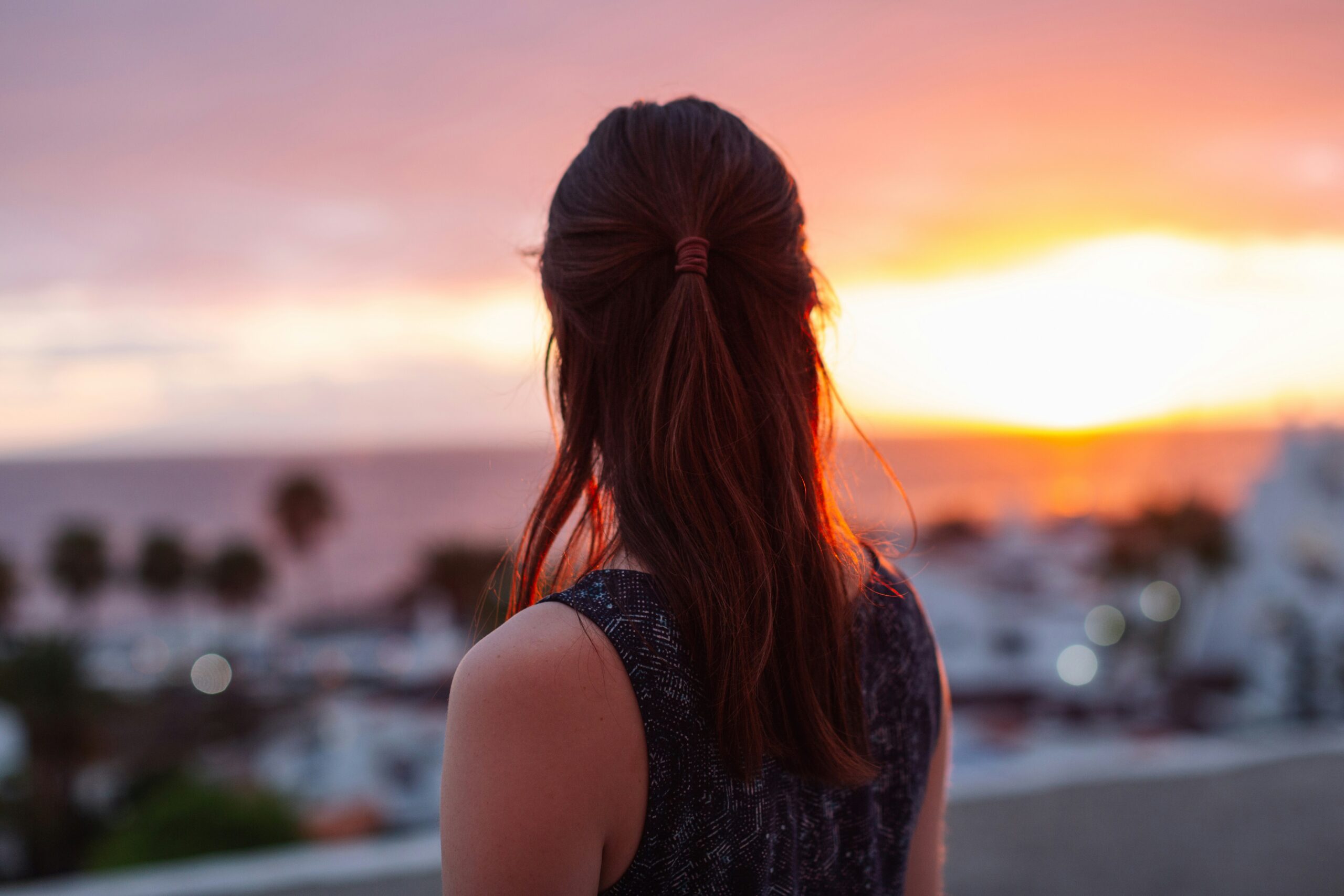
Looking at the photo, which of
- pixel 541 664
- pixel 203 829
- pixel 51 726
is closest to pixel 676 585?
pixel 541 664

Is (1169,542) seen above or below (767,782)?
below

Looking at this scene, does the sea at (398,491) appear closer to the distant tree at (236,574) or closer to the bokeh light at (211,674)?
the distant tree at (236,574)

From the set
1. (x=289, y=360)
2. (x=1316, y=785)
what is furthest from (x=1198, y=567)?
(x=289, y=360)

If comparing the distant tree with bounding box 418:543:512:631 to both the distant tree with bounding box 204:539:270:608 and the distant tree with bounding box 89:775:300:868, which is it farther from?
the distant tree with bounding box 89:775:300:868

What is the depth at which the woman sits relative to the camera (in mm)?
727

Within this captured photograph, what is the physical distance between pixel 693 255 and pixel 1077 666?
21939 millimetres

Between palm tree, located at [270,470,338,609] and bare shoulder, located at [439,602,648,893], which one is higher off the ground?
bare shoulder, located at [439,602,648,893]

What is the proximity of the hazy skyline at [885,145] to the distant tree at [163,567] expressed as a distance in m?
21.8

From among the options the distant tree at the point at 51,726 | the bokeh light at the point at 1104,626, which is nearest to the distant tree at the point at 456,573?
the distant tree at the point at 51,726

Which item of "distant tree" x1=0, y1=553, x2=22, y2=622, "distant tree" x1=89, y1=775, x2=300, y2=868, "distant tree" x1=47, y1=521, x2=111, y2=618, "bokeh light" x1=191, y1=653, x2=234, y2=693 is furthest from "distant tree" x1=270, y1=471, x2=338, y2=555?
"distant tree" x1=89, y1=775, x2=300, y2=868

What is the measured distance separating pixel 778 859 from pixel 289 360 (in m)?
48.5

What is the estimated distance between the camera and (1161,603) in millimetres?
23641

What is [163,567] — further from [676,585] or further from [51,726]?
[676,585]

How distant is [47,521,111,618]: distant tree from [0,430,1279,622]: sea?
4.88 m
